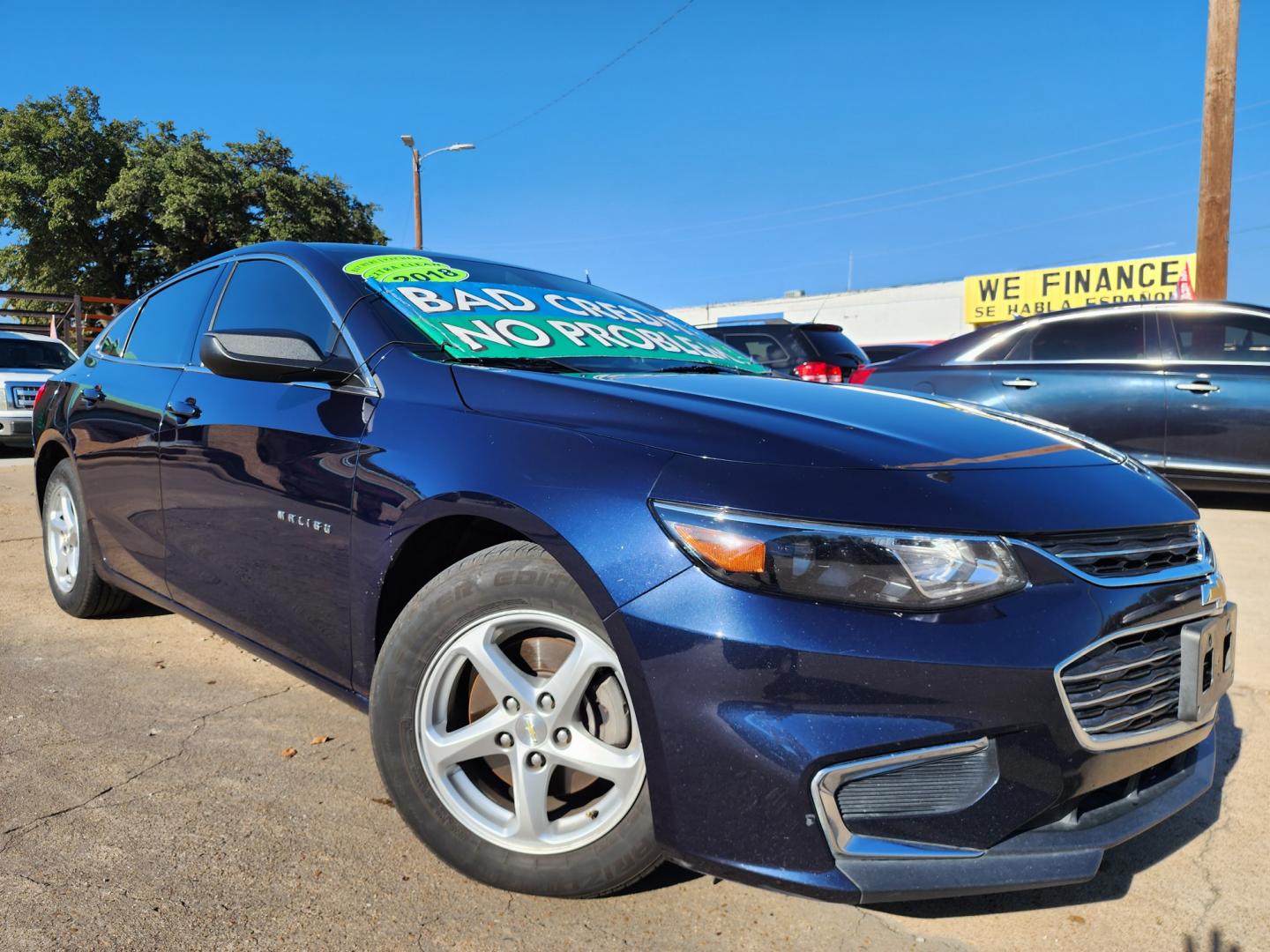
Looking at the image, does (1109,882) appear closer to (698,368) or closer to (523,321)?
(698,368)

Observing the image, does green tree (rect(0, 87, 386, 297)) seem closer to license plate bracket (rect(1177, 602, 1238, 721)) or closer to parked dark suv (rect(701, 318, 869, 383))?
parked dark suv (rect(701, 318, 869, 383))

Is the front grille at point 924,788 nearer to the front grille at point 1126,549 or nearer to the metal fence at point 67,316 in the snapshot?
the front grille at point 1126,549

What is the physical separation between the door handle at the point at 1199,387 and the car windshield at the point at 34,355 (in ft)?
38.9

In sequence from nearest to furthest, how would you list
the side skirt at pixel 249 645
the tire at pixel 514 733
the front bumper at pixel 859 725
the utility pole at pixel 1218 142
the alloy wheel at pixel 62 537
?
the front bumper at pixel 859 725 → the tire at pixel 514 733 → the side skirt at pixel 249 645 → the alloy wheel at pixel 62 537 → the utility pole at pixel 1218 142

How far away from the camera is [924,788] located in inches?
60.7

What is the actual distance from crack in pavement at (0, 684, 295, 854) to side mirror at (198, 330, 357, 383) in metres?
1.09

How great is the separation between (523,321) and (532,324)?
0.09ft

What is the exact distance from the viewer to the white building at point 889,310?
32.6 meters

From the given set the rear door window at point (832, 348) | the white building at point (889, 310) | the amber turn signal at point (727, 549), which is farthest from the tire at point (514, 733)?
the white building at point (889, 310)

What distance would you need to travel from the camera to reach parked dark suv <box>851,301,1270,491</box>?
5.86 metres

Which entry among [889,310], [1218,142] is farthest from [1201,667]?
[889,310]

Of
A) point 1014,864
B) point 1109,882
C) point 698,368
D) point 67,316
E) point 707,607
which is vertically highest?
point 67,316

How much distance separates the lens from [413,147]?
21984mm

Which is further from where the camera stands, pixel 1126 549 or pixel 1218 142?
pixel 1218 142
